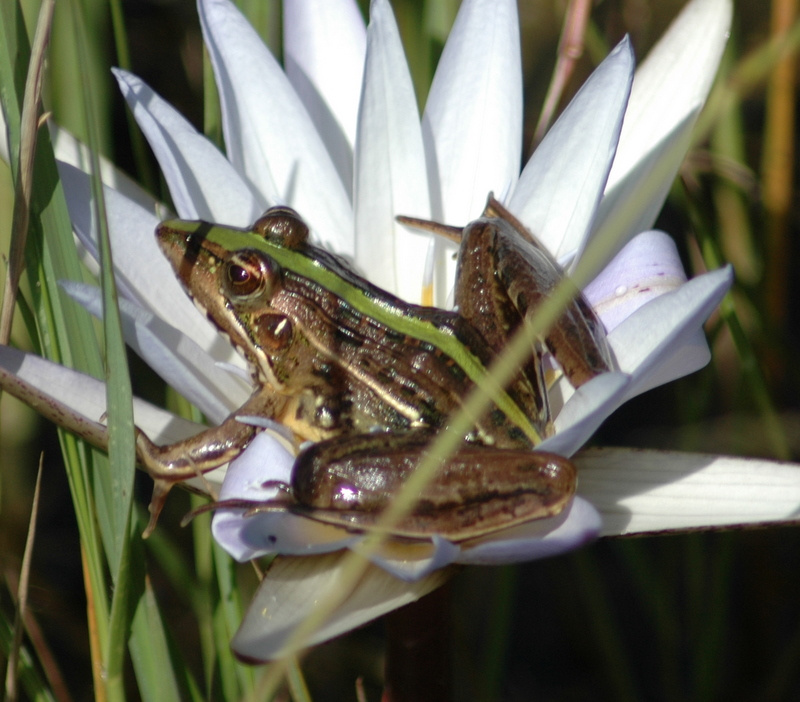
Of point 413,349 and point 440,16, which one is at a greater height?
point 440,16

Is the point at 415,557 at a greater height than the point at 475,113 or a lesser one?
lesser

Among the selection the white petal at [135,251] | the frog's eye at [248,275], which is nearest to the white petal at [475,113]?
the frog's eye at [248,275]

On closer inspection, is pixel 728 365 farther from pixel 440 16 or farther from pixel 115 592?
pixel 115 592

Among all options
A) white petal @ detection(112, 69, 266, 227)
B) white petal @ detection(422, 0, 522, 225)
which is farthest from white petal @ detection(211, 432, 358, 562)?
white petal @ detection(422, 0, 522, 225)

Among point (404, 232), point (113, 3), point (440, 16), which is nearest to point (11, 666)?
point (404, 232)

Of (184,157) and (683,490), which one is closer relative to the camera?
(683,490)

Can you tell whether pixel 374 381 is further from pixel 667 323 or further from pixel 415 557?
pixel 667 323

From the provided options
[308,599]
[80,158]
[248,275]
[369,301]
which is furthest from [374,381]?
[80,158]

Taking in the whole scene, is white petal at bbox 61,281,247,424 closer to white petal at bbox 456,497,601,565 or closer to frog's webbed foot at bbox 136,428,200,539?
frog's webbed foot at bbox 136,428,200,539
